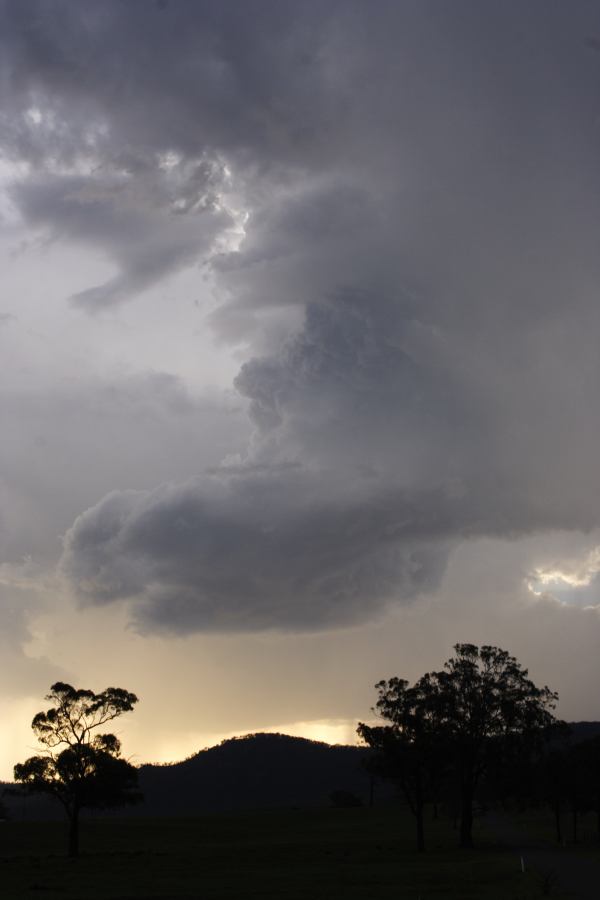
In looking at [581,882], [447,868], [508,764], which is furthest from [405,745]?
[581,882]

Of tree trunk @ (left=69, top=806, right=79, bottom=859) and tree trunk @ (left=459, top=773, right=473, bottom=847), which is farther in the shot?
tree trunk @ (left=459, top=773, right=473, bottom=847)

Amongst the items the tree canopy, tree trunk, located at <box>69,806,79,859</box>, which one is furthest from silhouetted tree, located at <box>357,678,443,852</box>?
tree trunk, located at <box>69,806,79,859</box>

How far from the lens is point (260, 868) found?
6241cm

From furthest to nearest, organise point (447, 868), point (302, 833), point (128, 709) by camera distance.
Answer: point (302, 833) < point (128, 709) < point (447, 868)

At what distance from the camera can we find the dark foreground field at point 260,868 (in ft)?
143

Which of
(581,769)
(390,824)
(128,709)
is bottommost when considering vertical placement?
(390,824)

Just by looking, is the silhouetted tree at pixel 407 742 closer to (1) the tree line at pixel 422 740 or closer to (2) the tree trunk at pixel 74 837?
(1) the tree line at pixel 422 740

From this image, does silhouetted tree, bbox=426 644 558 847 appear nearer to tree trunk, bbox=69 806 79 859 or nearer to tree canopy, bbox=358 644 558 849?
tree canopy, bbox=358 644 558 849

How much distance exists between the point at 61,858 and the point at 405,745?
31.7 metres

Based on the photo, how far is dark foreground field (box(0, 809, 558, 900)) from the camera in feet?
143

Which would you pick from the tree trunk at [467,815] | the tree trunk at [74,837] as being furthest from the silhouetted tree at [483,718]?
the tree trunk at [74,837]

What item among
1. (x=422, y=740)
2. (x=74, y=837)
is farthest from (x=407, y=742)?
(x=74, y=837)

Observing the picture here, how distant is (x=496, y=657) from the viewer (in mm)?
79625

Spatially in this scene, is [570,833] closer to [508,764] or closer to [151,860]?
[508,764]
